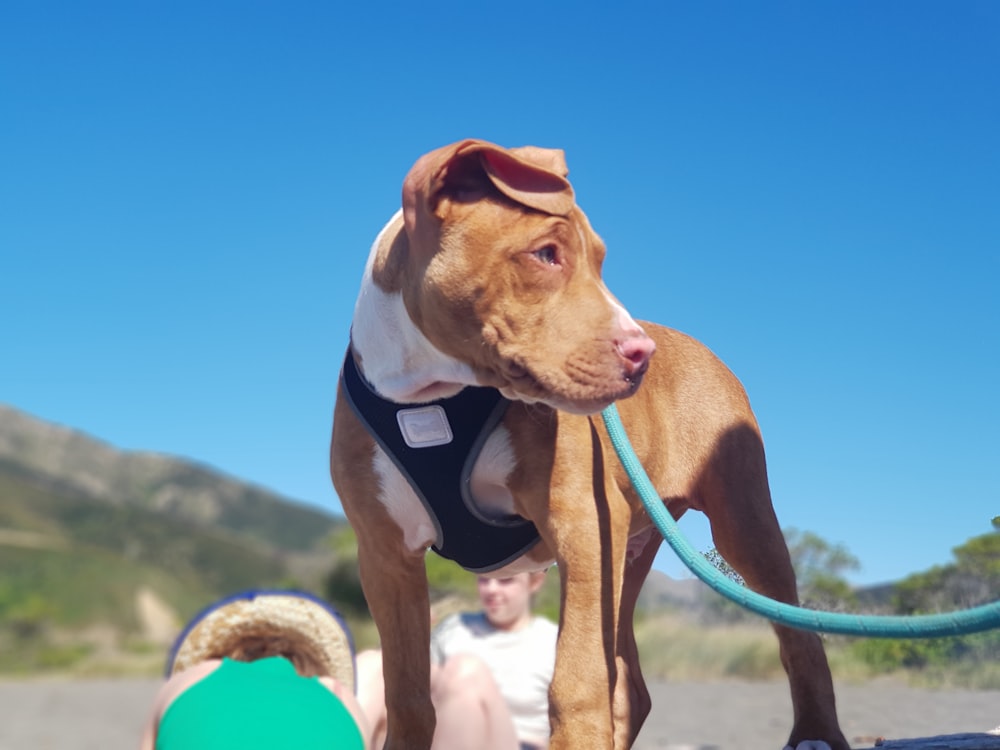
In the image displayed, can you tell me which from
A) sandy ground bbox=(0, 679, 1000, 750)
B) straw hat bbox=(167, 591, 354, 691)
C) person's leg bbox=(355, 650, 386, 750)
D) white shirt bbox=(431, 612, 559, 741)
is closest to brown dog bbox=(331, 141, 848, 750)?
sandy ground bbox=(0, 679, 1000, 750)

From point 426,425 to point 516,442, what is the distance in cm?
29

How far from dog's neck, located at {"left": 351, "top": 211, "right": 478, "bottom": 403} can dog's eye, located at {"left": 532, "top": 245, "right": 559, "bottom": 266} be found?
401 millimetres

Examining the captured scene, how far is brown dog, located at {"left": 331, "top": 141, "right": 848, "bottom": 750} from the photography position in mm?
2848

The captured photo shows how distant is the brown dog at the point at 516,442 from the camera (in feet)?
9.34

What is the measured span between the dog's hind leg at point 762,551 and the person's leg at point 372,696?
300 cm

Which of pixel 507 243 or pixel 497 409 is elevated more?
pixel 507 243

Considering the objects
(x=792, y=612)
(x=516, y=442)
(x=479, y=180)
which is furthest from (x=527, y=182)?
(x=792, y=612)

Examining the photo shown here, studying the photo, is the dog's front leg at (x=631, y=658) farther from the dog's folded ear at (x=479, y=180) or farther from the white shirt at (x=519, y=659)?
the white shirt at (x=519, y=659)

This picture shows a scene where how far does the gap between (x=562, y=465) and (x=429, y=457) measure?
0.43m

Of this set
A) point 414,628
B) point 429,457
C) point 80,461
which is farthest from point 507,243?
point 80,461

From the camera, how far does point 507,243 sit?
2879mm

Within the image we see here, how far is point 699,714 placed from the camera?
320 inches

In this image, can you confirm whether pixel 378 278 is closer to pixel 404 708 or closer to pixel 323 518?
pixel 404 708

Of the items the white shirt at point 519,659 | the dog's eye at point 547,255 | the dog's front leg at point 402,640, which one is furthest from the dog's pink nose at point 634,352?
the white shirt at point 519,659
